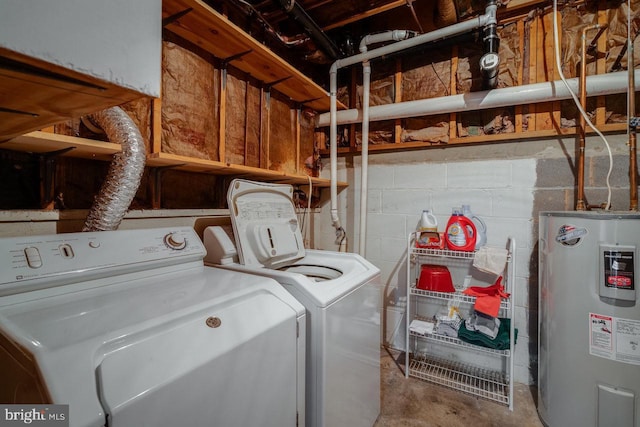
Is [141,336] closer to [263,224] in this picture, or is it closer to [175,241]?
[175,241]

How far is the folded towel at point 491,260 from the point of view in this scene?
5.82ft

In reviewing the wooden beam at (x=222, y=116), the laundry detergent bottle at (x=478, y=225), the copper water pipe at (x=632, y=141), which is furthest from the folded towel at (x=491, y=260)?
the wooden beam at (x=222, y=116)

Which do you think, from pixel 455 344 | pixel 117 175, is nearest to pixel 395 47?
pixel 117 175

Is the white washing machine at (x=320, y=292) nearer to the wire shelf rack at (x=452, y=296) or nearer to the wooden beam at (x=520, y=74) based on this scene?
the wire shelf rack at (x=452, y=296)

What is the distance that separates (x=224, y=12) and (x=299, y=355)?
1991 millimetres

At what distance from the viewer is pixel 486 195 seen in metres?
2.08

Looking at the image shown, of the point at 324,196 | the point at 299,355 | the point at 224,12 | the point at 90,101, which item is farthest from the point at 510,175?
the point at 90,101

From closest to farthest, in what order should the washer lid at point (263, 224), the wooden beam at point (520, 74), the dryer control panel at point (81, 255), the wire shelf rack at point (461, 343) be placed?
the dryer control panel at point (81, 255)
the washer lid at point (263, 224)
the wire shelf rack at point (461, 343)
the wooden beam at point (520, 74)

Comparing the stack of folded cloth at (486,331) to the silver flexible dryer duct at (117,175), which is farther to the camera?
the stack of folded cloth at (486,331)

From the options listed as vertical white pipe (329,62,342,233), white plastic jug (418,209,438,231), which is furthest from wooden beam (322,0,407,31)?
white plastic jug (418,209,438,231)

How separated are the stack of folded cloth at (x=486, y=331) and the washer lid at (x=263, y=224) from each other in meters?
1.20

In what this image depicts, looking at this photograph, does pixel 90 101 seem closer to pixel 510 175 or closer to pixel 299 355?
pixel 299 355

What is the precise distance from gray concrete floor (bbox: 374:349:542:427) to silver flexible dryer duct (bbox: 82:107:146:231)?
1.74 metres

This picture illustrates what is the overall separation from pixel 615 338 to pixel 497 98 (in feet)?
4.86
